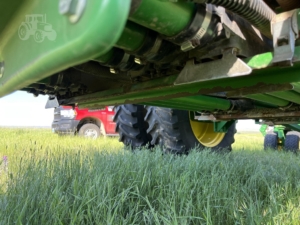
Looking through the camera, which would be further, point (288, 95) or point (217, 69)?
point (288, 95)

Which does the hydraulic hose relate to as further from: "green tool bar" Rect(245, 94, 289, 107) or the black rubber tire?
the black rubber tire

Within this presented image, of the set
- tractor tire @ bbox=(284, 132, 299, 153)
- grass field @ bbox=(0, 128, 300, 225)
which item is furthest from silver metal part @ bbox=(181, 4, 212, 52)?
tractor tire @ bbox=(284, 132, 299, 153)

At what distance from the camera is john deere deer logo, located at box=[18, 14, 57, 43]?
18.6 inches

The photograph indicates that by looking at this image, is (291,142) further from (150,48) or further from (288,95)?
(150,48)

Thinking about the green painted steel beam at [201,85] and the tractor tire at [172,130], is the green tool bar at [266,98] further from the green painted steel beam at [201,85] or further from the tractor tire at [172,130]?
the tractor tire at [172,130]

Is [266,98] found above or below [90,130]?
above

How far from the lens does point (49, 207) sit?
4.11 ft

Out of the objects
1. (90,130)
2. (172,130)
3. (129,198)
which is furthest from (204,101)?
(90,130)

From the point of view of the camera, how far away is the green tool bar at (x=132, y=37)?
35.0 inches

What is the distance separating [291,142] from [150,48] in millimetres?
5215

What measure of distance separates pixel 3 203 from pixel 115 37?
1.19m

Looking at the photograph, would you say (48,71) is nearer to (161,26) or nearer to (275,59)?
(161,26)

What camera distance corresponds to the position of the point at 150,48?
988 mm

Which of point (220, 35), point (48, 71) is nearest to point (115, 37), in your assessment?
point (48, 71)
